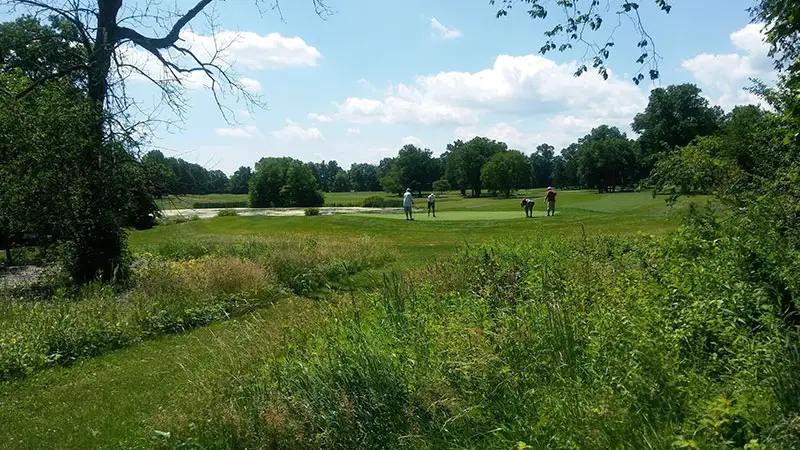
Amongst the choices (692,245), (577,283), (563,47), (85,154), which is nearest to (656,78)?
(563,47)

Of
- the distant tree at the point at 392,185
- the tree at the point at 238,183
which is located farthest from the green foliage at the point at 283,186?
the tree at the point at 238,183

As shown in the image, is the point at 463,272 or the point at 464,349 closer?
the point at 464,349

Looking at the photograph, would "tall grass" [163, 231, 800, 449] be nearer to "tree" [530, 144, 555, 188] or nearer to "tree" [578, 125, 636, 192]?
"tree" [578, 125, 636, 192]

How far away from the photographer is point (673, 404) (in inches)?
130

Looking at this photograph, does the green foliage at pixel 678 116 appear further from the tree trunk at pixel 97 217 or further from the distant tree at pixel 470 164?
the tree trunk at pixel 97 217

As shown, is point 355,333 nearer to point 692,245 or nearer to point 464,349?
point 464,349

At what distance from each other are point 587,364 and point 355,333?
2.40 meters

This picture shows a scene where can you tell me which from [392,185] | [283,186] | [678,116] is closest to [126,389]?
[678,116]

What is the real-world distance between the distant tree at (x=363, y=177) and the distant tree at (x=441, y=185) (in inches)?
1390

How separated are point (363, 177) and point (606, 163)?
7518 centimetres

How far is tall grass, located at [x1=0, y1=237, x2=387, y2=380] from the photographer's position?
305 inches

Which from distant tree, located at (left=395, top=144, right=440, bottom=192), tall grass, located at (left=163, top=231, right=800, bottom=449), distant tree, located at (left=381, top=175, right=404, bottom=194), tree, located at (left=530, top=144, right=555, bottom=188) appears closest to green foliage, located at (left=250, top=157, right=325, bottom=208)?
distant tree, located at (left=381, top=175, right=404, bottom=194)

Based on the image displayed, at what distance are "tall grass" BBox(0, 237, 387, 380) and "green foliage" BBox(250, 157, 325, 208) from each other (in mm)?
68798

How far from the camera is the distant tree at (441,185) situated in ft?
350
